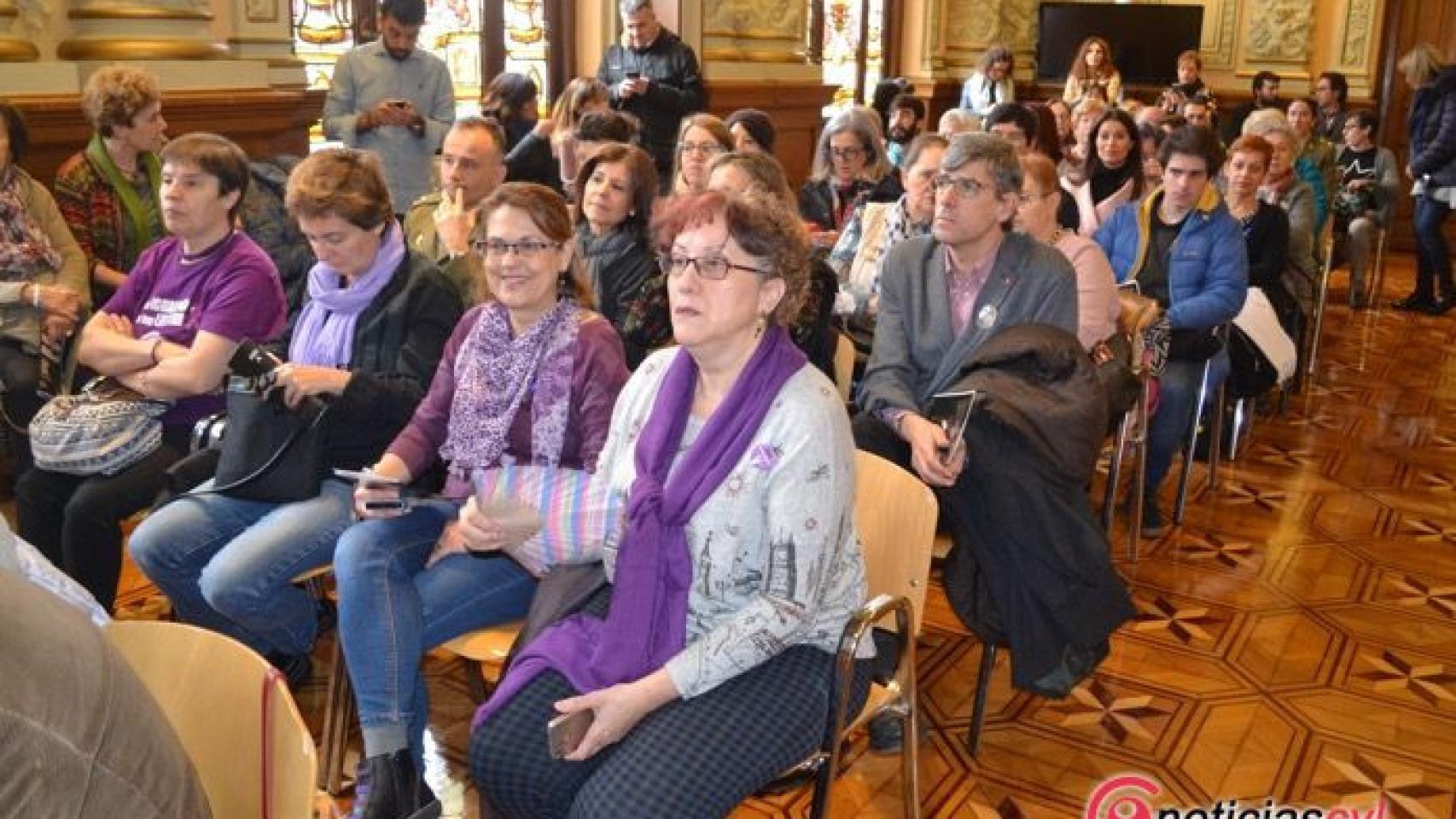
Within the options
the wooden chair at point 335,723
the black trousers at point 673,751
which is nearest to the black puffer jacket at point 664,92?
Answer: the wooden chair at point 335,723

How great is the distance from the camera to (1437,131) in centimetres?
855

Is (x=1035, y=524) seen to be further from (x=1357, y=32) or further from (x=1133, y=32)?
(x=1357, y=32)

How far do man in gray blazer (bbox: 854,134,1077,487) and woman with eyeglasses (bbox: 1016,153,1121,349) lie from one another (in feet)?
0.81

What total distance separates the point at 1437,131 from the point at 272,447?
27.3 feet

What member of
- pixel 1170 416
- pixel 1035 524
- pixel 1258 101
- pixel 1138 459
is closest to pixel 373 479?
pixel 1035 524

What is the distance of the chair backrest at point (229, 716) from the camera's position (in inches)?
58.1

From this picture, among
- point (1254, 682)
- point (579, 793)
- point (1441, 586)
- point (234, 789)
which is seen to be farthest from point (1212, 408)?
point (234, 789)

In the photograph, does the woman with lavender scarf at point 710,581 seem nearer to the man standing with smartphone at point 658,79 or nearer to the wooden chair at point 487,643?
the wooden chair at point 487,643

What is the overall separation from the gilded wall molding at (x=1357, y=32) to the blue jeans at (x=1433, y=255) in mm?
2927

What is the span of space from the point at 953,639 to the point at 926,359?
2.66ft

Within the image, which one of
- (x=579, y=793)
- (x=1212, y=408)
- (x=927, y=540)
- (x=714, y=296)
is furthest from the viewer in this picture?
(x=1212, y=408)

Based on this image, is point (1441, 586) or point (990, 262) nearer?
point (990, 262)

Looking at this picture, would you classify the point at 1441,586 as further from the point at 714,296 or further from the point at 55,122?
the point at 55,122

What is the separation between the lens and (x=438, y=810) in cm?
201
